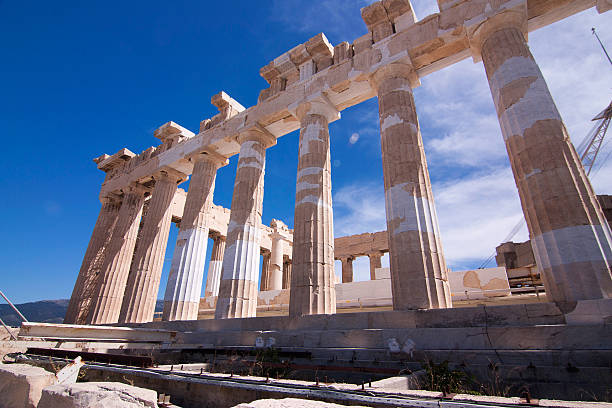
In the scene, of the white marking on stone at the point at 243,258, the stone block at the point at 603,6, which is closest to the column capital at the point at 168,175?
the white marking on stone at the point at 243,258

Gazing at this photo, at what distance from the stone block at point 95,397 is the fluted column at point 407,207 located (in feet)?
23.4

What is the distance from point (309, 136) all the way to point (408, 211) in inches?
234

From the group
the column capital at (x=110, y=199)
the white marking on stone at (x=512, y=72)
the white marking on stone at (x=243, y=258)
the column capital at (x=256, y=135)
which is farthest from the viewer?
the column capital at (x=110, y=199)

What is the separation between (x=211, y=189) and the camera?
60.5 ft

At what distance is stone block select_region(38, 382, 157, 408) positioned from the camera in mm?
3088

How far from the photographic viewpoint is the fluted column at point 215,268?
2545 centimetres

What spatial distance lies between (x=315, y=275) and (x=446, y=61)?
999 centimetres

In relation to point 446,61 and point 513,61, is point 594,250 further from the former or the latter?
point 446,61

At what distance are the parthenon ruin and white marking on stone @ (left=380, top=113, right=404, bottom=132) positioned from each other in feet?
0.25

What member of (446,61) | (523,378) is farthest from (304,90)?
(523,378)

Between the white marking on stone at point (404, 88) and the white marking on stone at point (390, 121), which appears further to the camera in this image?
the white marking on stone at point (404, 88)

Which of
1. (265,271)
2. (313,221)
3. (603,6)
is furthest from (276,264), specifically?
(603,6)

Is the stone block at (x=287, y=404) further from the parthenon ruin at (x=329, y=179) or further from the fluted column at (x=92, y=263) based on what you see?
the fluted column at (x=92, y=263)

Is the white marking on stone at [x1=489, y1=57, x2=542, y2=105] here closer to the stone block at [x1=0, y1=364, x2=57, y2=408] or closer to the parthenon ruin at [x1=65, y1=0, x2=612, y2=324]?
the parthenon ruin at [x1=65, y1=0, x2=612, y2=324]
